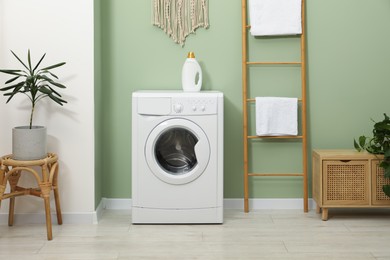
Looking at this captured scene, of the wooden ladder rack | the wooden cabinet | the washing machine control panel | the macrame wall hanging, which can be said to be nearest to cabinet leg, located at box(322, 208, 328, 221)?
the wooden cabinet

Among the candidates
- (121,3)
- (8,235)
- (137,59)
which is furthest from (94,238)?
(121,3)

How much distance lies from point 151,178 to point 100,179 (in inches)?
21.9

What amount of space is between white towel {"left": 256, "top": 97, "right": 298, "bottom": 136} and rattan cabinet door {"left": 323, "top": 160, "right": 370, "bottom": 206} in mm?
385

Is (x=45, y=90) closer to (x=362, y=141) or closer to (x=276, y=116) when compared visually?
(x=276, y=116)

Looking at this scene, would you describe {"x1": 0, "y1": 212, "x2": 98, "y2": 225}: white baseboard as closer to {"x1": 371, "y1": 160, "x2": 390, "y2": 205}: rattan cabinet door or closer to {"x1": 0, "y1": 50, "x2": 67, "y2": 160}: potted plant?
{"x1": 0, "y1": 50, "x2": 67, "y2": 160}: potted plant

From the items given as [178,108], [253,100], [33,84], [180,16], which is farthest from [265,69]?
[33,84]

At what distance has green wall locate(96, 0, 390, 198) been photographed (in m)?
4.27

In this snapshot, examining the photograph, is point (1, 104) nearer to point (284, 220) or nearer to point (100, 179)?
point (100, 179)

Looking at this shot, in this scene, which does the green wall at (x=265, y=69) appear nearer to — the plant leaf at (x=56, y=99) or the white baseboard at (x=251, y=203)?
the white baseboard at (x=251, y=203)

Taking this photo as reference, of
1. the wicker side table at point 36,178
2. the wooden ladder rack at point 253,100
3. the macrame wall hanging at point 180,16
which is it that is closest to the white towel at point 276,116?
the wooden ladder rack at point 253,100

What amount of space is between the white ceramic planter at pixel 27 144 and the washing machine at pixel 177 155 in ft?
1.91

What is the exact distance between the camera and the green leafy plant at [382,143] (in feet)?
12.7

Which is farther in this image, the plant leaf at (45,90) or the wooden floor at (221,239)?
the plant leaf at (45,90)

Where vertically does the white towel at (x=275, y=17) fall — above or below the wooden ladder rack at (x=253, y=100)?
above
